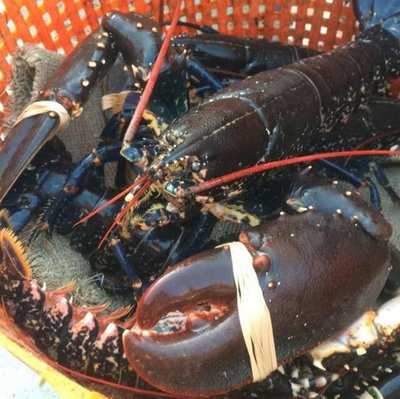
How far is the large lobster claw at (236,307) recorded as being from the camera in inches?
41.9

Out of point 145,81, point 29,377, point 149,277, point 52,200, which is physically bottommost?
point 149,277

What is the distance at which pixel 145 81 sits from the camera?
1597 millimetres

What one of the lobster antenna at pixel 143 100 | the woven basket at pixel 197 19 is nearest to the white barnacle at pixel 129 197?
the lobster antenna at pixel 143 100

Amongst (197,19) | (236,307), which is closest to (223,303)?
(236,307)

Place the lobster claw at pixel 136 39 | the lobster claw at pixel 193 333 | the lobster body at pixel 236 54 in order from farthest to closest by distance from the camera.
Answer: the lobster body at pixel 236 54 < the lobster claw at pixel 136 39 < the lobster claw at pixel 193 333

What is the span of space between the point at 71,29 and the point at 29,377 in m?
1.28

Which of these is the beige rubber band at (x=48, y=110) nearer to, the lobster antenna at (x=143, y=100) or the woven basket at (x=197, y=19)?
the lobster antenna at (x=143, y=100)

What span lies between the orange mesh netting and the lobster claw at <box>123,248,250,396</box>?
98 centimetres

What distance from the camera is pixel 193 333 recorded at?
106 cm

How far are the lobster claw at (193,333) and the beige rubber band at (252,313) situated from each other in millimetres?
12

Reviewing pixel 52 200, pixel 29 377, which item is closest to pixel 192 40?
pixel 52 200

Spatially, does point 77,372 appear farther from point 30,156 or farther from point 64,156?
point 64,156

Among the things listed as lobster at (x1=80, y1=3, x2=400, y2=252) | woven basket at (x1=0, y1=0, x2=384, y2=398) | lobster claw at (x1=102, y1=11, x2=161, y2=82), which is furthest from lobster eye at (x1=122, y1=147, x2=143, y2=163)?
woven basket at (x1=0, y1=0, x2=384, y2=398)

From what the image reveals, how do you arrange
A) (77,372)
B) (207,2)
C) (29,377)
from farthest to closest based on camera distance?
(207,2), (77,372), (29,377)
